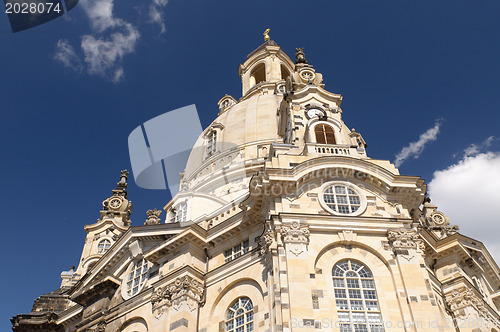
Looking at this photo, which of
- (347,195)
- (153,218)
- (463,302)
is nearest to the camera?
(347,195)

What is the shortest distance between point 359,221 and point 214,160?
85.0 feet

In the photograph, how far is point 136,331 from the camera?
30062mm

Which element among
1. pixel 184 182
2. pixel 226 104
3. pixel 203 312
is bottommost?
pixel 203 312

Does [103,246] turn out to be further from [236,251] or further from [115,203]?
[236,251]

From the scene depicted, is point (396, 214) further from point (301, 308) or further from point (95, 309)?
point (95, 309)

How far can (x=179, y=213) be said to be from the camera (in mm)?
43000

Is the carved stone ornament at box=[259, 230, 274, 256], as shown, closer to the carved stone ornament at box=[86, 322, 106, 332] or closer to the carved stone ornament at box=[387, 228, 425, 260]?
the carved stone ornament at box=[387, 228, 425, 260]

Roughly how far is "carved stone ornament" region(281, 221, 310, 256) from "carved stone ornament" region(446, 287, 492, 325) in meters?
12.8

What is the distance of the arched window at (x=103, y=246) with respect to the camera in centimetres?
4834

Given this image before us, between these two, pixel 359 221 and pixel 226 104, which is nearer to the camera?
pixel 359 221

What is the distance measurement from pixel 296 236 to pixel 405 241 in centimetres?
618

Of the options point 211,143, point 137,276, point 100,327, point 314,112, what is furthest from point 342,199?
point 211,143

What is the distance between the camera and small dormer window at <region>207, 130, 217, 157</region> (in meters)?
51.8

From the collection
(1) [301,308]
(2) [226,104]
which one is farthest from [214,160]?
(1) [301,308]
